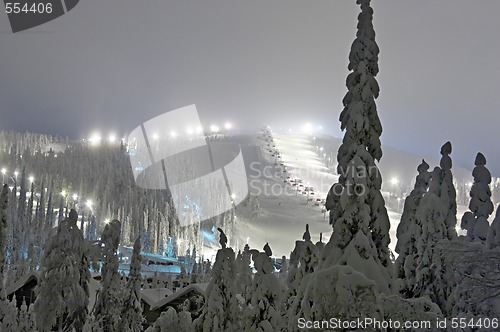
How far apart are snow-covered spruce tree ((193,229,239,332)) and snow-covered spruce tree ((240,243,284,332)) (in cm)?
196

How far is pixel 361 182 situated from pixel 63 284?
15499 millimetres

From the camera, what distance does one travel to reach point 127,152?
615 feet

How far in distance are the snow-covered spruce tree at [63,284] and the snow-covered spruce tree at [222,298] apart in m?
7.83

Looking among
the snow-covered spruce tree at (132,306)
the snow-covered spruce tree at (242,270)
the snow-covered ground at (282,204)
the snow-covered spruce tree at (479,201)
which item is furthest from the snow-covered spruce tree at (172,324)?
the snow-covered ground at (282,204)

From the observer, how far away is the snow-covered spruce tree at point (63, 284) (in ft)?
65.8

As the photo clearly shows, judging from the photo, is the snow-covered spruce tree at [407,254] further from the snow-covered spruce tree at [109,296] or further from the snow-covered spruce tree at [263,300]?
the snow-covered spruce tree at [109,296]

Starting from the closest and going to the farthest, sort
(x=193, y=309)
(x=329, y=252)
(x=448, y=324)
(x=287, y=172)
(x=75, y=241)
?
(x=448, y=324), (x=329, y=252), (x=75, y=241), (x=193, y=309), (x=287, y=172)

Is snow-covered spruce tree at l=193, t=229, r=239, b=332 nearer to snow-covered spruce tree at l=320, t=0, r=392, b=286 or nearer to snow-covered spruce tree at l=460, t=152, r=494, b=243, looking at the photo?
snow-covered spruce tree at l=320, t=0, r=392, b=286

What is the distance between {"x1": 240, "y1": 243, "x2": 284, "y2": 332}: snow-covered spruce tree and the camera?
13.3 meters

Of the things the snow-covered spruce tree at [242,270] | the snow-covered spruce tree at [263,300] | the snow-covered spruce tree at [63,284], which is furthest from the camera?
the snow-covered spruce tree at [63,284]

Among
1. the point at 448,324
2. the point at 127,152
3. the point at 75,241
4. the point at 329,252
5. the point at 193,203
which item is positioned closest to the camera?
the point at 448,324

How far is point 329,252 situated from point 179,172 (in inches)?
5645

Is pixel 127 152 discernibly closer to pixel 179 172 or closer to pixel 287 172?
pixel 179 172

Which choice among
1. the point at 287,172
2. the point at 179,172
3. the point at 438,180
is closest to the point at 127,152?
the point at 179,172
